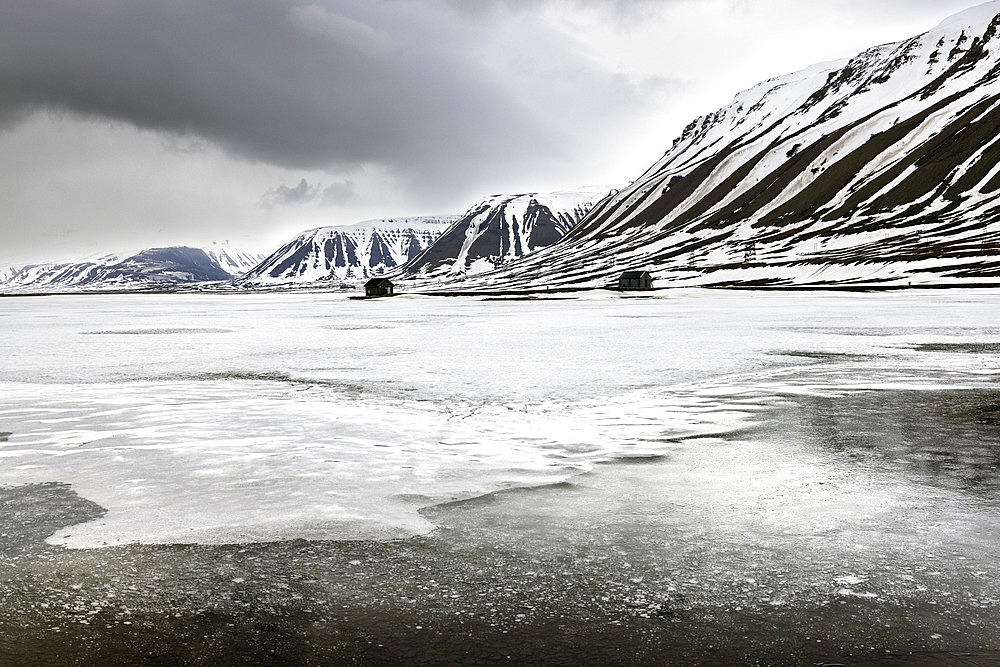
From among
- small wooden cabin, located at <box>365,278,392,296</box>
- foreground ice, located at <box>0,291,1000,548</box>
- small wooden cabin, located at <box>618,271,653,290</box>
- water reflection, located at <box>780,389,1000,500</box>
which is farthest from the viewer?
small wooden cabin, located at <box>618,271,653,290</box>

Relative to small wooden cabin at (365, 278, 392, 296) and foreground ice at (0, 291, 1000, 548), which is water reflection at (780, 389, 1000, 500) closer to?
foreground ice at (0, 291, 1000, 548)

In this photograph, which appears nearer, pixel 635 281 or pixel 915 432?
pixel 915 432

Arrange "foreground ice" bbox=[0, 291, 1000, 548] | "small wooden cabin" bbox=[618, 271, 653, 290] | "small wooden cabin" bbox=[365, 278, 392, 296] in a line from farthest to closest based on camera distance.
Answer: "small wooden cabin" bbox=[618, 271, 653, 290], "small wooden cabin" bbox=[365, 278, 392, 296], "foreground ice" bbox=[0, 291, 1000, 548]

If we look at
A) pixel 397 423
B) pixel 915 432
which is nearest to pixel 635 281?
pixel 915 432

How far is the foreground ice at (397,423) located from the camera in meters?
7.02

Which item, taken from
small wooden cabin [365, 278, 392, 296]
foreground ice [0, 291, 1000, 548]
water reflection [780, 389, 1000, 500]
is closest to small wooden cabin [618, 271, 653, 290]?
small wooden cabin [365, 278, 392, 296]

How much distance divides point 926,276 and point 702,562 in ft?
371

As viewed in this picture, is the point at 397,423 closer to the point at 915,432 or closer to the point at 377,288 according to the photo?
the point at 915,432

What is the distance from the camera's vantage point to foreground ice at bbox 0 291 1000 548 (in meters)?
7.02

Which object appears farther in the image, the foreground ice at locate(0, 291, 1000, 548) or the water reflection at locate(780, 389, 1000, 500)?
the water reflection at locate(780, 389, 1000, 500)

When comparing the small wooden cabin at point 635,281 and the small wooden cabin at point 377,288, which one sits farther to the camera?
the small wooden cabin at point 635,281

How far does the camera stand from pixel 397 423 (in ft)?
36.6

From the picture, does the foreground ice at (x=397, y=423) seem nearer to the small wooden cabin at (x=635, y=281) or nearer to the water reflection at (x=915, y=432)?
the water reflection at (x=915, y=432)

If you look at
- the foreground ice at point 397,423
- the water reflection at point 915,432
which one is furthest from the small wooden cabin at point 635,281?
the water reflection at point 915,432
